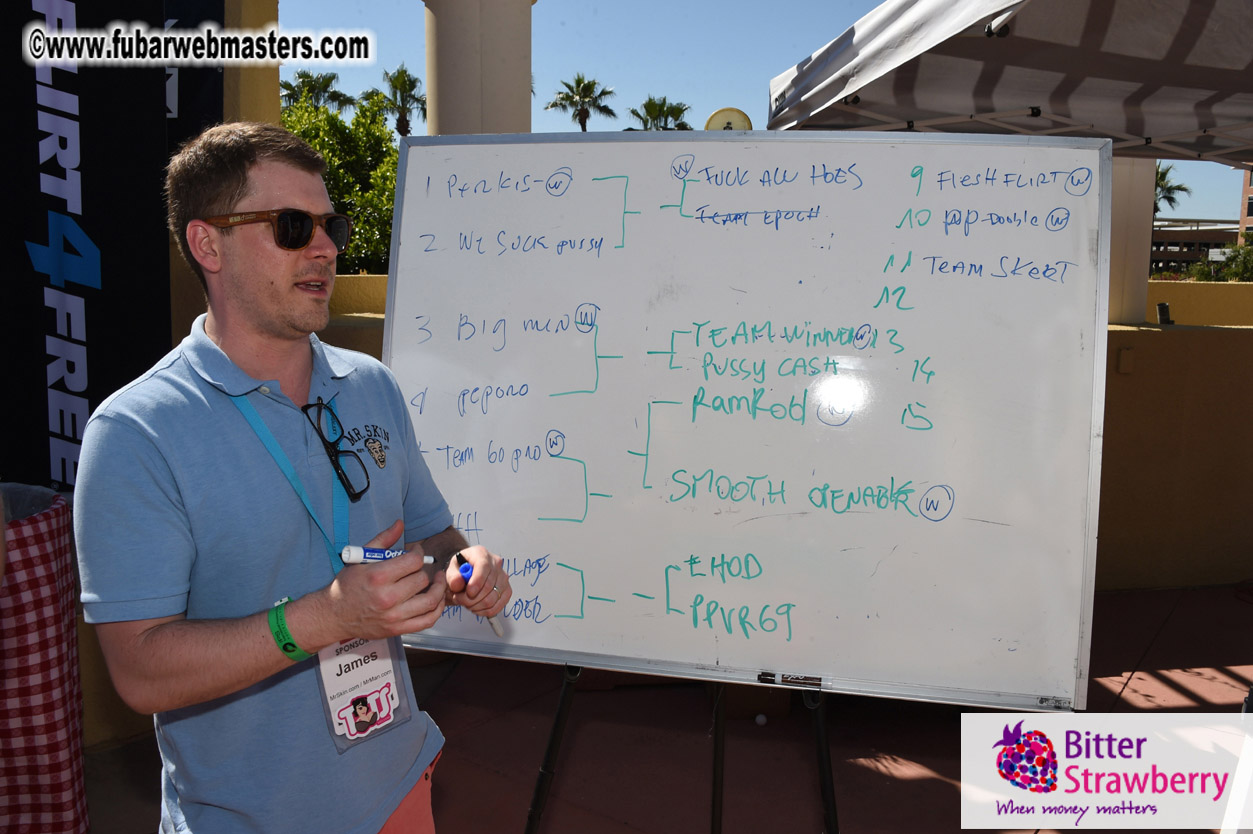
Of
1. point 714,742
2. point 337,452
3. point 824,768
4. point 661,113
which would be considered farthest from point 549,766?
point 661,113

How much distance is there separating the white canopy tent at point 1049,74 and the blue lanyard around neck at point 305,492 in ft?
8.71

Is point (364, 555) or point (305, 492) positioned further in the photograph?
point (305, 492)

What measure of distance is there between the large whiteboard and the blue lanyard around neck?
87cm

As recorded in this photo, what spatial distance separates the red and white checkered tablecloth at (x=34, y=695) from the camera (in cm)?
246

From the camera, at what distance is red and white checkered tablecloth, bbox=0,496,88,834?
2459mm

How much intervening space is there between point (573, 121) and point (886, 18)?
35754 mm

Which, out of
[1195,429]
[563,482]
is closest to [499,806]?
[563,482]

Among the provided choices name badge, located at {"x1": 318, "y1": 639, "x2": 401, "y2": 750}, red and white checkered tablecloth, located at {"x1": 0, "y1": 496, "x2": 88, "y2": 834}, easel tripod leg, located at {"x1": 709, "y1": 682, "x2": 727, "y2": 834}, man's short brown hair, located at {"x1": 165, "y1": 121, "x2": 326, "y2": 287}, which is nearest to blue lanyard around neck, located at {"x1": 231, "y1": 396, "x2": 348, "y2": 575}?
name badge, located at {"x1": 318, "y1": 639, "x2": 401, "y2": 750}

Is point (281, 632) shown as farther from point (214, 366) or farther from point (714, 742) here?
point (714, 742)

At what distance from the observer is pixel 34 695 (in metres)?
2.49

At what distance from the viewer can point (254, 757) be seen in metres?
1.32

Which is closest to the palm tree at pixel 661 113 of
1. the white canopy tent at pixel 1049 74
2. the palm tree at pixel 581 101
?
the palm tree at pixel 581 101

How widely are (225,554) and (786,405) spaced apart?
1.43m

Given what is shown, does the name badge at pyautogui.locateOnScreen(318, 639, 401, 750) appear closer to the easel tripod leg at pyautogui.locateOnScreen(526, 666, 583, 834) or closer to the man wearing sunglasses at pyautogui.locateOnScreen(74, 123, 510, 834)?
the man wearing sunglasses at pyautogui.locateOnScreen(74, 123, 510, 834)
